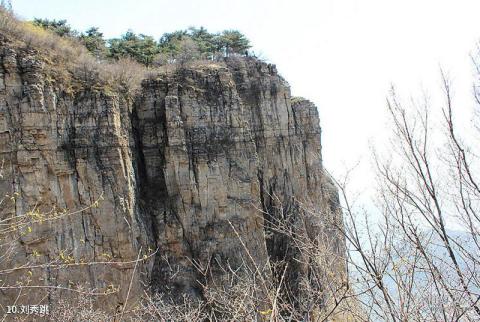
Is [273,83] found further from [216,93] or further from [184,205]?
→ [184,205]

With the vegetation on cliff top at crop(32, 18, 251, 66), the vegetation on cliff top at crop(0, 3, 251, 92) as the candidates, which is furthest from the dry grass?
the vegetation on cliff top at crop(32, 18, 251, 66)

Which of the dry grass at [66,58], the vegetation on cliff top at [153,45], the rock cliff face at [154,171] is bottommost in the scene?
the rock cliff face at [154,171]

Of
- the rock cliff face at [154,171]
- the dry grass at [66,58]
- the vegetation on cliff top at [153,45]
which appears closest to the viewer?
the rock cliff face at [154,171]

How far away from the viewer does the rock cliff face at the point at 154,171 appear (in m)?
12.8

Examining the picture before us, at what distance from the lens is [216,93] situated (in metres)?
17.6

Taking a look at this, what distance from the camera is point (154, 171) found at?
16891 millimetres

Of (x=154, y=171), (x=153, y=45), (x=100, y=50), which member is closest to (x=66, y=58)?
(x=154, y=171)

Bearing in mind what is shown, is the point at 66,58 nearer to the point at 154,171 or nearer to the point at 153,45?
the point at 154,171

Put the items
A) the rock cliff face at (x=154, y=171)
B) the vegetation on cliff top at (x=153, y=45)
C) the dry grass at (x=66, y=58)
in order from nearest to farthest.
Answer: the rock cliff face at (x=154, y=171)
the dry grass at (x=66, y=58)
the vegetation on cliff top at (x=153, y=45)

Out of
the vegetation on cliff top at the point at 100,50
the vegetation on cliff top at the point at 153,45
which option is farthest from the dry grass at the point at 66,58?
the vegetation on cliff top at the point at 153,45

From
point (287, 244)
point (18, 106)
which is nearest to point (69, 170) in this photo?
point (18, 106)

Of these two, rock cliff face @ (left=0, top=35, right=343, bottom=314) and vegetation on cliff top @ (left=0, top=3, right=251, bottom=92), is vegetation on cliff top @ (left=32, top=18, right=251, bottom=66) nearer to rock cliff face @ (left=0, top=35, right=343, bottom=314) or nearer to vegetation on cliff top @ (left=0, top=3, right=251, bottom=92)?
vegetation on cliff top @ (left=0, top=3, right=251, bottom=92)

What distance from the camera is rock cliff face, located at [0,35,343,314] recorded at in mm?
12805

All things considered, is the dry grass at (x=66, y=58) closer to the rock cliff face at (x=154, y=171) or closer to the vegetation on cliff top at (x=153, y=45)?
the rock cliff face at (x=154, y=171)
